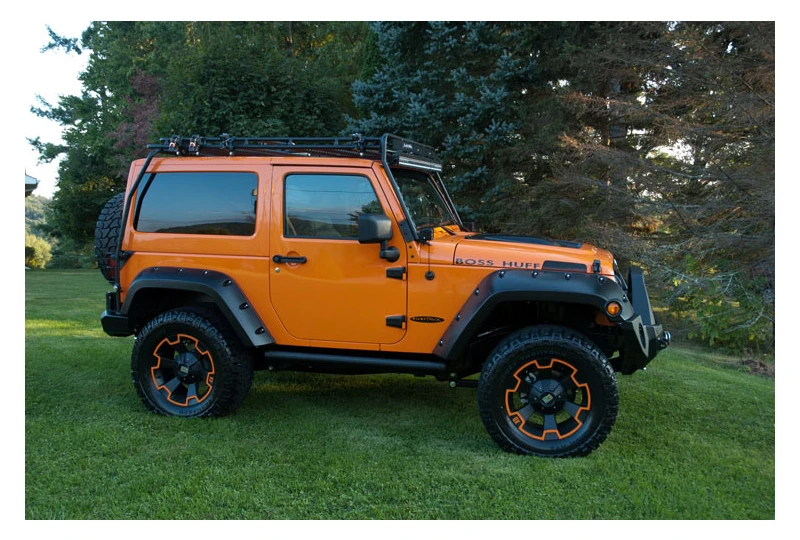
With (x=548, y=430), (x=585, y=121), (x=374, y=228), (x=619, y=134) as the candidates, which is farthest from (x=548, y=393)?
(x=619, y=134)

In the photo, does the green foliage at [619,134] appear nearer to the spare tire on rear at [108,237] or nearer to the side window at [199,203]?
the side window at [199,203]

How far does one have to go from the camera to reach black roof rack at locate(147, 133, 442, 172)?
4.83 meters

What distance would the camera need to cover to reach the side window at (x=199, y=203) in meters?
4.95

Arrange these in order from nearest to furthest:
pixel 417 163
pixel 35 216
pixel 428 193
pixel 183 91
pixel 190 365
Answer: pixel 190 365, pixel 417 163, pixel 428 193, pixel 183 91, pixel 35 216

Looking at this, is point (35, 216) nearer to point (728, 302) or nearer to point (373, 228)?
point (728, 302)

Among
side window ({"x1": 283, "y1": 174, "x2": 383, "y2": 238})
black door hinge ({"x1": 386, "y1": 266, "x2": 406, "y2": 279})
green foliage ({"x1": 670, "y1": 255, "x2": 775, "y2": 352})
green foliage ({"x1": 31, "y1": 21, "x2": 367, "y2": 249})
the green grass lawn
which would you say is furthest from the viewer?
green foliage ({"x1": 31, "y1": 21, "x2": 367, "y2": 249})

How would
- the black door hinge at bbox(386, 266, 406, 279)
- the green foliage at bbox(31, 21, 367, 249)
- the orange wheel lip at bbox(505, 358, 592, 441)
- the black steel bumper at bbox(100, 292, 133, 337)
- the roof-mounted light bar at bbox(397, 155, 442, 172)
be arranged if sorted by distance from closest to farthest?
the orange wheel lip at bbox(505, 358, 592, 441)
the black door hinge at bbox(386, 266, 406, 279)
the roof-mounted light bar at bbox(397, 155, 442, 172)
the black steel bumper at bbox(100, 292, 133, 337)
the green foliage at bbox(31, 21, 367, 249)

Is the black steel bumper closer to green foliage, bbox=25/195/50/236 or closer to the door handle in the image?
the door handle

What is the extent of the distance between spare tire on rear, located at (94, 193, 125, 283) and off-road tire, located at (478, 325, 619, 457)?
10.4 feet

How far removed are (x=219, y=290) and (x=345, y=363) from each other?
1.11 meters

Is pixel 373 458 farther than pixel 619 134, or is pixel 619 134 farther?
pixel 619 134

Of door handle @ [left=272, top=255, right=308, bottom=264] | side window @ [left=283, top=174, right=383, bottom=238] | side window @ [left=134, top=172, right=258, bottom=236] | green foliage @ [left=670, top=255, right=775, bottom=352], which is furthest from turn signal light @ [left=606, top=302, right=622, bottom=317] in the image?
green foliage @ [left=670, top=255, right=775, bottom=352]

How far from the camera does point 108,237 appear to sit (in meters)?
5.28

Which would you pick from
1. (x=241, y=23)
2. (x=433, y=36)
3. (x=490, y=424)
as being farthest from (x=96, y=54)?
(x=490, y=424)
